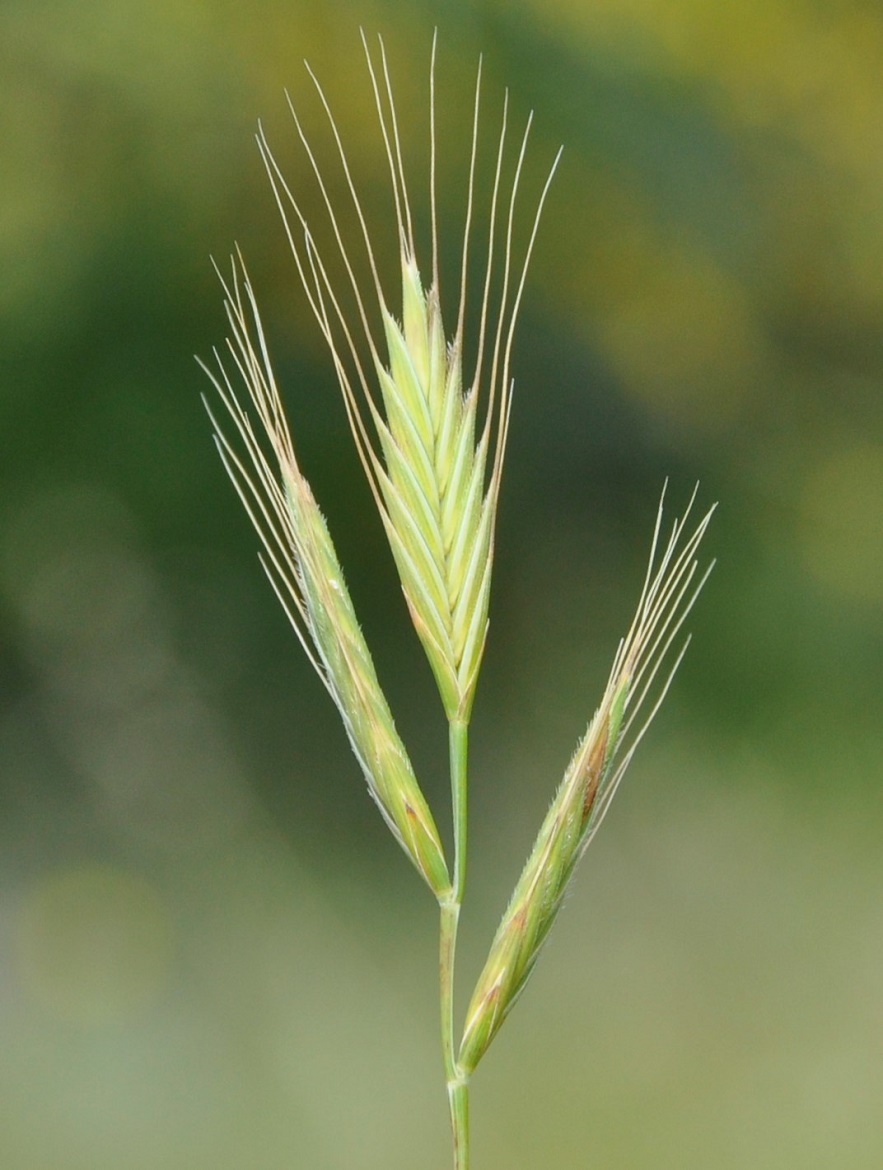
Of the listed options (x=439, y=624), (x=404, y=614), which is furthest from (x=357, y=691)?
(x=404, y=614)

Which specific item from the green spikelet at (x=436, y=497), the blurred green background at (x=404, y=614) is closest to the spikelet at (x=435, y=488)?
the green spikelet at (x=436, y=497)

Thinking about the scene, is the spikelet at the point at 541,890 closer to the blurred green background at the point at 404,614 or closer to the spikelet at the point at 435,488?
the spikelet at the point at 435,488

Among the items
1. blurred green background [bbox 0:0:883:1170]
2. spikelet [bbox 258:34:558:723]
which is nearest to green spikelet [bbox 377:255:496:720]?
spikelet [bbox 258:34:558:723]

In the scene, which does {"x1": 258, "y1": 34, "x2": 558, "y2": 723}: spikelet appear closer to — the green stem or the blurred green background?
the green stem

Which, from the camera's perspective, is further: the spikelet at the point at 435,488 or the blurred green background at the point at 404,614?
the blurred green background at the point at 404,614

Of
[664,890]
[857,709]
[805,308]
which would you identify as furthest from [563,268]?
[664,890]

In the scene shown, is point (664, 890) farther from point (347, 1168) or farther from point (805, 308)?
point (805, 308)

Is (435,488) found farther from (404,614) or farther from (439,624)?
(404,614)
